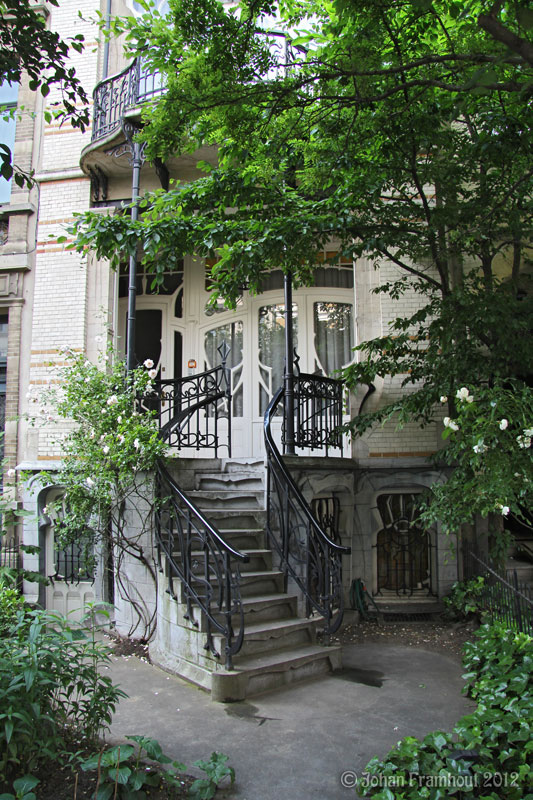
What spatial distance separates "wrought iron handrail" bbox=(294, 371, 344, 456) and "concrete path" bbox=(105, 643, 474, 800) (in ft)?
9.12

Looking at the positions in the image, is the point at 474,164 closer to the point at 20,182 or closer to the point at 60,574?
the point at 20,182

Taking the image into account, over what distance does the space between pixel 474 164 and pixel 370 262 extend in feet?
8.30

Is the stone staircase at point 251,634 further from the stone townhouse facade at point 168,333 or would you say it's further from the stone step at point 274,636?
the stone townhouse facade at point 168,333

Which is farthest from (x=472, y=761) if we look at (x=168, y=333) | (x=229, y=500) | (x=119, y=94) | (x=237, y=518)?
(x=119, y=94)

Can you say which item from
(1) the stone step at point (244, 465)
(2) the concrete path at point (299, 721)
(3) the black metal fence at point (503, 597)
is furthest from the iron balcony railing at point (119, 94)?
(3) the black metal fence at point (503, 597)

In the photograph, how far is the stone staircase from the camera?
187 inches

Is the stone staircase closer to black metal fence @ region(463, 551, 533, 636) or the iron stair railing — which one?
the iron stair railing

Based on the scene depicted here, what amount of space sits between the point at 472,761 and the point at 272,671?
1.91 m

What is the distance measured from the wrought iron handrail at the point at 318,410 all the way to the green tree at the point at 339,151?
1.03 meters

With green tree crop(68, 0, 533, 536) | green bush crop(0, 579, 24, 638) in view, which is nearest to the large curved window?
green tree crop(68, 0, 533, 536)

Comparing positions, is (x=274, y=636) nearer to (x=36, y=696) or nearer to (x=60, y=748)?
(x=60, y=748)

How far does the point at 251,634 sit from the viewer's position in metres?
5.00

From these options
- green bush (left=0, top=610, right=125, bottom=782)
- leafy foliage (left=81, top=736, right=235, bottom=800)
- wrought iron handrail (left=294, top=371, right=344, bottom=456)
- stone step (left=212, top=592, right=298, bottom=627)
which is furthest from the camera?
wrought iron handrail (left=294, top=371, right=344, bottom=456)

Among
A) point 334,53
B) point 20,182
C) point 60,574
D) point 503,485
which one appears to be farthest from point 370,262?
point 60,574
